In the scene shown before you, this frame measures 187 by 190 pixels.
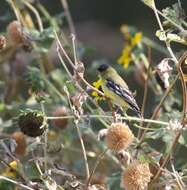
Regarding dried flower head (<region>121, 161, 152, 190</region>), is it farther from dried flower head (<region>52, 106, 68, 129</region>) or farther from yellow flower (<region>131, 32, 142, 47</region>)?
yellow flower (<region>131, 32, 142, 47</region>)

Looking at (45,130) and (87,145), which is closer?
(45,130)

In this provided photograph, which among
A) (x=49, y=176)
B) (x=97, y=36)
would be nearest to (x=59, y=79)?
(x=49, y=176)

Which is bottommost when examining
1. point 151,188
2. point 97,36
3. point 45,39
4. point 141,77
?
point 97,36

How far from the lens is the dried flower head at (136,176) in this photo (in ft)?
3.93

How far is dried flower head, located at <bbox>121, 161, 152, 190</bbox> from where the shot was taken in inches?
47.1

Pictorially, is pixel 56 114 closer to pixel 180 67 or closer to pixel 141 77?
pixel 141 77

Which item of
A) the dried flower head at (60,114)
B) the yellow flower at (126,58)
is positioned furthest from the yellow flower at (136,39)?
the dried flower head at (60,114)

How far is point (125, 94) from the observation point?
1.34 metres

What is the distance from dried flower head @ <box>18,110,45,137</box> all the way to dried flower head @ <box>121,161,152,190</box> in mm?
155

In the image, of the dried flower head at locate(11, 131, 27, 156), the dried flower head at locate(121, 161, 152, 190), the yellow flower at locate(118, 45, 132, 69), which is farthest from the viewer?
the yellow flower at locate(118, 45, 132, 69)

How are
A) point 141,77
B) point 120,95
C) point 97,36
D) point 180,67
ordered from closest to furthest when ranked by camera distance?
point 180,67 < point 120,95 < point 141,77 < point 97,36

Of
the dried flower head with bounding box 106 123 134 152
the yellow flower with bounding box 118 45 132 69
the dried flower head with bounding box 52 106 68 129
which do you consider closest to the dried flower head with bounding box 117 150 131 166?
the dried flower head with bounding box 106 123 134 152

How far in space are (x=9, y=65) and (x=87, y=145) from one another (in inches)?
14.4

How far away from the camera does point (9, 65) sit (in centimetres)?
210
